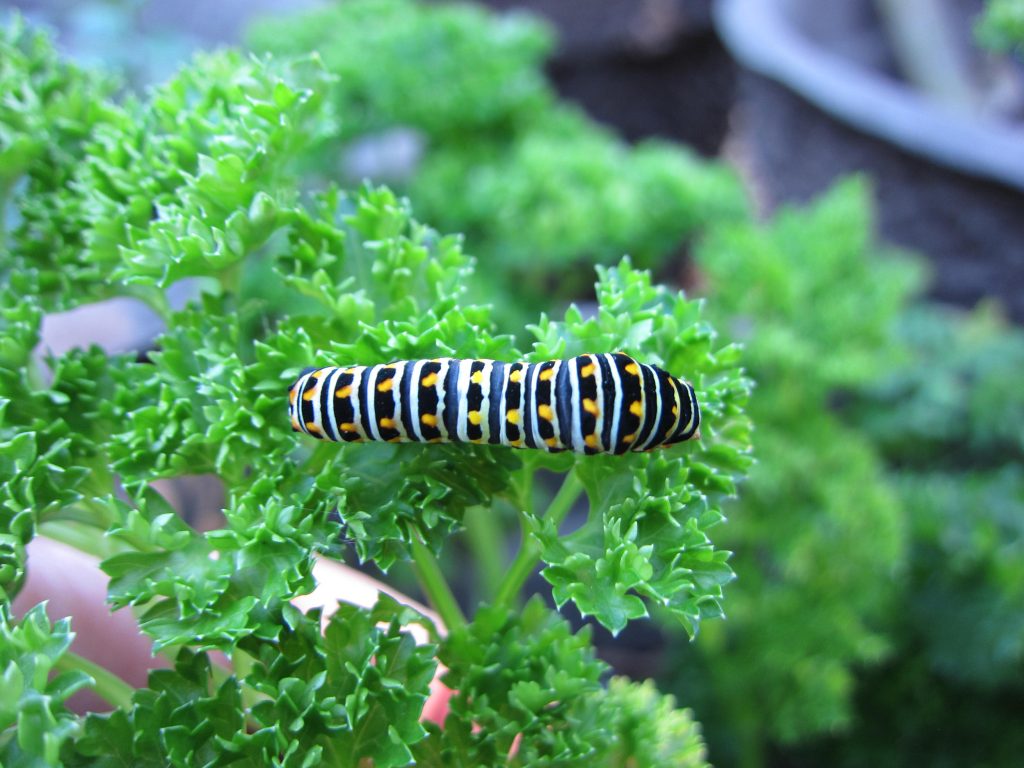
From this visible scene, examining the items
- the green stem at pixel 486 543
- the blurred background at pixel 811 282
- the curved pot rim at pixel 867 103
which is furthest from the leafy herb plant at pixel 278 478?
the curved pot rim at pixel 867 103

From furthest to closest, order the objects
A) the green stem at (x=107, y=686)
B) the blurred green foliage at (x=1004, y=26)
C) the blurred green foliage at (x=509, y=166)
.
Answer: the blurred green foliage at (x=509, y=166)
the blurred green foliage at (x=1004, y=26)
the green stem at (x=107, y=686)

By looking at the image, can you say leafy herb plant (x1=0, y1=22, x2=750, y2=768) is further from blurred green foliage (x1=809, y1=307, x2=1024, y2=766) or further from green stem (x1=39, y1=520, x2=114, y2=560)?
blurred green foliage (x1=809, y1=307, x2=1024, y2=766)

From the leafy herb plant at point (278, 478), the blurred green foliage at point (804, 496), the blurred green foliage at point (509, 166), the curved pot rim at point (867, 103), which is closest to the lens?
the leafy herb plant at point (278, 478)

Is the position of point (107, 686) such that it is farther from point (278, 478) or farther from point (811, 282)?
point (811, 282)

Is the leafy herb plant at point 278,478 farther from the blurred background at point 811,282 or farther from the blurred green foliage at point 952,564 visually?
the blurred green foliage at point 952,564

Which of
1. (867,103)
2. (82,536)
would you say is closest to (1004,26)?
(867,103)

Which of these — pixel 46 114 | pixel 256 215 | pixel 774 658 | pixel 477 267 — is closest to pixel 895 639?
pixel 774 658

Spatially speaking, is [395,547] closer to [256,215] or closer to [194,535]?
[194,535]
